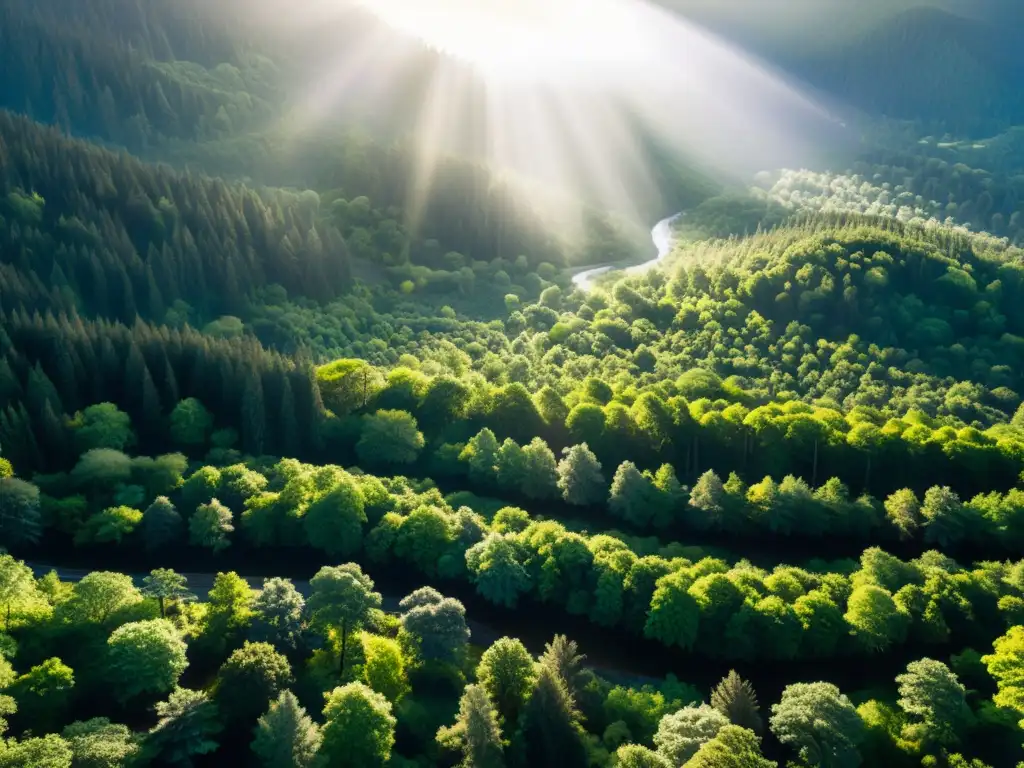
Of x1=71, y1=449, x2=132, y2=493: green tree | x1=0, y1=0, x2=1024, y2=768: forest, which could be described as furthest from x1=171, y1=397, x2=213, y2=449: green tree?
x1=71, y1=449, x2=132, y2=493: green tree

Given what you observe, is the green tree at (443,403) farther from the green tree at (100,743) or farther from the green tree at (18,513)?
the green tree at (100,743)

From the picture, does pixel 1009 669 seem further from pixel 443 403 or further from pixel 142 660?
pixel 443 403

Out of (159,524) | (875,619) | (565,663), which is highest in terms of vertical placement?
(565,663)

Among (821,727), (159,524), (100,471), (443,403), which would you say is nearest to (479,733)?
(821,727)

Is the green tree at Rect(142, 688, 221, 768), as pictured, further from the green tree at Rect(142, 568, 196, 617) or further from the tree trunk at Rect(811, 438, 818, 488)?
the tree trunk at Rect(811, 438, 818, 488)

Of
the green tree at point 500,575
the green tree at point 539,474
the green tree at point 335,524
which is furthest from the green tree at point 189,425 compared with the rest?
the green tree at point 500,575

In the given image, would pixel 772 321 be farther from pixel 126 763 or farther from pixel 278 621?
pixel 126 763
